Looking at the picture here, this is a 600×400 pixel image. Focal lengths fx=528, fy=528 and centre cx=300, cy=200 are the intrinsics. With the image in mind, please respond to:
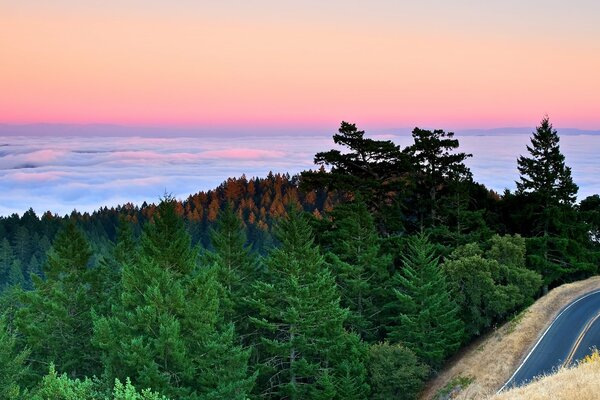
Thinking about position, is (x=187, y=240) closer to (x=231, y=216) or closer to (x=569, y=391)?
(x=231, y=216)

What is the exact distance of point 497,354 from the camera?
120ft

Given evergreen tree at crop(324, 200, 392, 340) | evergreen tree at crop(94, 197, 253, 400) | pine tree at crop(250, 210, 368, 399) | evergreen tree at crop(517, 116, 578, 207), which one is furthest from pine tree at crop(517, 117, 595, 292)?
evergreen tree at crop(94, 197, 253, 400)

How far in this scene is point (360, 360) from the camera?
121 ft

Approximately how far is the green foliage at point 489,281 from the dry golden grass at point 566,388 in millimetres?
23065

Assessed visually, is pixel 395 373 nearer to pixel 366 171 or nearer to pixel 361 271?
pixel 361 271

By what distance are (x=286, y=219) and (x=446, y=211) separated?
20.7 metres

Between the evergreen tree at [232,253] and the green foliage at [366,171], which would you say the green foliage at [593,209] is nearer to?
the green foliage at [366,171]

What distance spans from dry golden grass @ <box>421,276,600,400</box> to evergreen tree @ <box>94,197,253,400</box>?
1394 cm

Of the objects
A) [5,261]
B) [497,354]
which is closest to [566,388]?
[497,354]

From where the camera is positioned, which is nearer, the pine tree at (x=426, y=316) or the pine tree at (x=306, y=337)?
the pine tree at (x=306, y=337)

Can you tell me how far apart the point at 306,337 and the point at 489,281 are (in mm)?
16616

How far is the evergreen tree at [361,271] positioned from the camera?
42500 mm

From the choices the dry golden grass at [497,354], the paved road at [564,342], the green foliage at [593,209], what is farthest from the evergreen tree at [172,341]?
the green foliage at [593,209]

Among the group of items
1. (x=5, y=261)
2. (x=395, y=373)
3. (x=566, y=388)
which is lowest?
(x=5, y=261)
